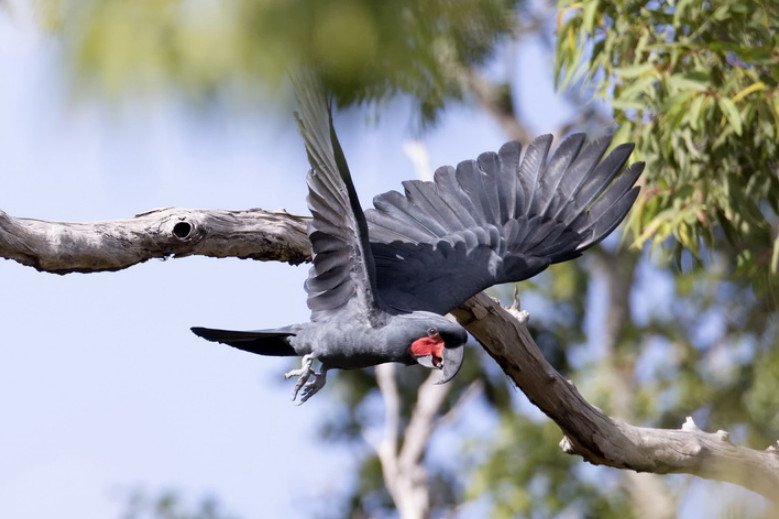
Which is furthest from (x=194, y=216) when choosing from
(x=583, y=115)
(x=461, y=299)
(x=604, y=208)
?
(x=583, y=115)

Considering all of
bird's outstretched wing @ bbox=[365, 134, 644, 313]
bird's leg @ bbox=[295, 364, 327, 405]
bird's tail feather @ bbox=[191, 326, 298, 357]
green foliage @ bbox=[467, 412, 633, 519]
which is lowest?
bird's leg @ bbox=[295, 364, 327, 405]

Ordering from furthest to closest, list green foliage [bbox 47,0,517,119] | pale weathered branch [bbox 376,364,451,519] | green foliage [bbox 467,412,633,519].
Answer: pale weathered branch [bbox 376,364,451,519] → green foliage [bbox 467,412,633,519] → green foliage [bbox 47,0,517,119]

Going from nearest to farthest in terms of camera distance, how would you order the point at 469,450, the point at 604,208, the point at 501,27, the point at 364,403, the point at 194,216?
the point at 501,27 < the point at 194,216 < the point at 604,208 < the point at 469,450 < the point at 364,403

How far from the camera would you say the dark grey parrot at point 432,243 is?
329 centimetres

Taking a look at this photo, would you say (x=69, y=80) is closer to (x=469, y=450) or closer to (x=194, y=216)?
(x=194, y=216)

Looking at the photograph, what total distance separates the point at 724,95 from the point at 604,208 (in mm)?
1550

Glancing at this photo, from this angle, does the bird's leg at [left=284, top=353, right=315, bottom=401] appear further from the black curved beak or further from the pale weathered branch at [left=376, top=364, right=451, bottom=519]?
the pale weathered branch at [left=376, top=364, right=451, bottom=519]

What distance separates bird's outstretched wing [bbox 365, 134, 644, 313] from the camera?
12.9ft

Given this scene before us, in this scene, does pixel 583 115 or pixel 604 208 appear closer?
pixel 604 208

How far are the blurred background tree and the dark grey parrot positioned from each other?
57cm

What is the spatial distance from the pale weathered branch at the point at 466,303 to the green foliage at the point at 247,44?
215cm

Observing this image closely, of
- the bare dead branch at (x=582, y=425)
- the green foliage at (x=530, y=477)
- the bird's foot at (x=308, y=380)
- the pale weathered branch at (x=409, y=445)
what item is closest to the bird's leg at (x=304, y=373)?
the bird's foot at (x=308, y=380)

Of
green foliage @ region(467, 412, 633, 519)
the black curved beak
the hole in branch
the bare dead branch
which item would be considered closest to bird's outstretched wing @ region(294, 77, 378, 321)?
the black curved beak

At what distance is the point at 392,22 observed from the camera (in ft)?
3.38
